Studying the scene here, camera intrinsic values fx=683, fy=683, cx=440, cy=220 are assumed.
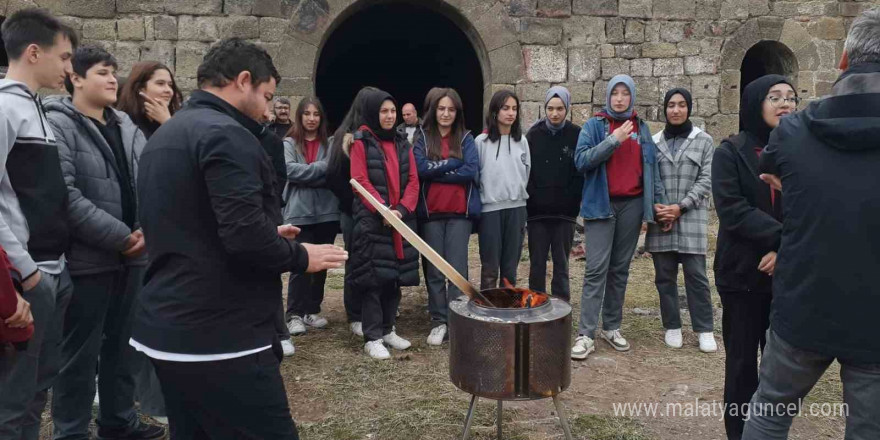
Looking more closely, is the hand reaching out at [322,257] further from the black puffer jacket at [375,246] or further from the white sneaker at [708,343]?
the white sneaker at [708,343]

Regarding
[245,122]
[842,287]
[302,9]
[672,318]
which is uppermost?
[302,9]

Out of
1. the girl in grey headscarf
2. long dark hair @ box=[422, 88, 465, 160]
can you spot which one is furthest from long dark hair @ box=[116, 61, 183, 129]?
the girl in grey headscarf

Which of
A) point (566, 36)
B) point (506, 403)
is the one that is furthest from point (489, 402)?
point (566, 36)

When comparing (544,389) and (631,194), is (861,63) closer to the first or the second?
(544,389)

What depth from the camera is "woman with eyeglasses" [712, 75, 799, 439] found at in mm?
3188

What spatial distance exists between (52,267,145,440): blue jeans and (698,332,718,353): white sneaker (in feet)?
12.3

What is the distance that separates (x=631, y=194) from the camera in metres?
4.81

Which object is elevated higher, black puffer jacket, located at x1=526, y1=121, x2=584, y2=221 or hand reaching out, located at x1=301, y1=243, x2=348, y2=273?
black puffer jacket, located at x1=526, y1=121, x2=584, y2=221

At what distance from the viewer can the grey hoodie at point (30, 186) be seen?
8.28ft

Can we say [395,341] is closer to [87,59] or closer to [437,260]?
[437,260]

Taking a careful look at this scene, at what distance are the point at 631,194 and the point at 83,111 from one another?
344 cm

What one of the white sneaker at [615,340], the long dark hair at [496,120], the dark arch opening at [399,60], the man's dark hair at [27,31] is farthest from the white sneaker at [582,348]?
the dark arch opening at [399,60]

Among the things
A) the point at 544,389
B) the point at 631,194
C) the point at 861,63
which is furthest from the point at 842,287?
the point at 631,194

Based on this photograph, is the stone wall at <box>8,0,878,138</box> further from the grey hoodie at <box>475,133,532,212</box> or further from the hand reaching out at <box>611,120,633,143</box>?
the hand reaching out at <box>611,120,633,143</box>
